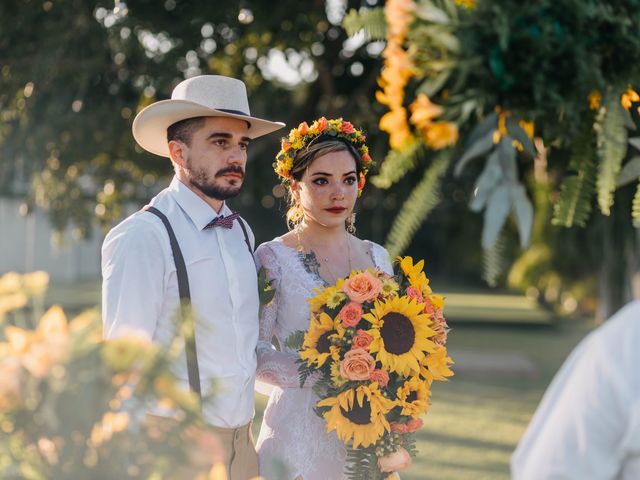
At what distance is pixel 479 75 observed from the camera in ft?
5.76

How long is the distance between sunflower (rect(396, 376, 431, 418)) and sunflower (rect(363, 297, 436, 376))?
4 cm

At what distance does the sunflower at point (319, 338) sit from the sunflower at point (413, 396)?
11.5 inches

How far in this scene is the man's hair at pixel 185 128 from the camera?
329 centimetres

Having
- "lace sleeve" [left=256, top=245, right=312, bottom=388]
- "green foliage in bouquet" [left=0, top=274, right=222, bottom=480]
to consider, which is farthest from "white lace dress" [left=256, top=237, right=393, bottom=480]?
"green foliage in bouquet" [left=0, top=274, right=222, bottom=480]

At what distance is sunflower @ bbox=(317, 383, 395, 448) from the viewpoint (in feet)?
10.2

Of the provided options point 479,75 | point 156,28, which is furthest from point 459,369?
point 479,75

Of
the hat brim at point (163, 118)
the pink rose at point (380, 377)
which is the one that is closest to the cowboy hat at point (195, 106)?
the hat brim at point (163, 118)

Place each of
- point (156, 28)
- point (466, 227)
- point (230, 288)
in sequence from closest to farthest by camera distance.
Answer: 1. point (230, 288)
2. point (156, 28)
3. point (466, 227)

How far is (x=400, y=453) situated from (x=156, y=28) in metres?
5.60

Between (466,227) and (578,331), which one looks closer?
(466,227)

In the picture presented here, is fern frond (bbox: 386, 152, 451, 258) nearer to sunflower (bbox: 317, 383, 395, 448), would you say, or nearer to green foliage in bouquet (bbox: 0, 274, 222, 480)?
green foliage in bouquet (bbox: 0, 274, 222, 480)

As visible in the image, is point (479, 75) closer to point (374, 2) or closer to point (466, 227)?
point (374, 2)

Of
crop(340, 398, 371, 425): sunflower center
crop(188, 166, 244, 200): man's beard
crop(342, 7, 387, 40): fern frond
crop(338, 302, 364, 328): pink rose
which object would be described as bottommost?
crop(340, 398, 371, 425): sunflower center

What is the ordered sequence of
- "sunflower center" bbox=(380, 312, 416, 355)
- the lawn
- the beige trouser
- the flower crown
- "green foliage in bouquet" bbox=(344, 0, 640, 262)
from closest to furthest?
1. "green foliage in bouquet" bbox=(344, 0, 640, 262)
2. the beige trouser
3. "sunflower center" bbox=(380, 312, 416, 355)
4. the flower crown
5. the lawn
